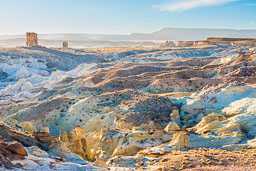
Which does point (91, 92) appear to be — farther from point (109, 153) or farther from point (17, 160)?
point (17, 160)

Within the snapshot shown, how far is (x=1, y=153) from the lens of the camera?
5547 millimetres

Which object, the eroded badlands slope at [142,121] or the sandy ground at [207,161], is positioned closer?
the sandy ground at [207,161]

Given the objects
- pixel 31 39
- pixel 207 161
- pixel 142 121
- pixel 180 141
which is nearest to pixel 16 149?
pixel 207 161

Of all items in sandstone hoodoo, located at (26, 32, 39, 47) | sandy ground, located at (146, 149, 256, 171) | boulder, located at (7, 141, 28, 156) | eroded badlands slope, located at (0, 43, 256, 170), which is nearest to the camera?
boulder, located at (7, 141, 28, 156)

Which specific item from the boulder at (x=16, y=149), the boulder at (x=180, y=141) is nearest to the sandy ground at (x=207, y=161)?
the boulder at (x=180, y=141)

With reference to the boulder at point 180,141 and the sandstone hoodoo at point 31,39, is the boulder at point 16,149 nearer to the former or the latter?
the boulder at point 180,141

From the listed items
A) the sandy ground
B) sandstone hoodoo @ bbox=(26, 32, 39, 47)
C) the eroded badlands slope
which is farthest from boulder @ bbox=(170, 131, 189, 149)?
sandstone hoodoo @ bbox=(26, 32, 39, 47)

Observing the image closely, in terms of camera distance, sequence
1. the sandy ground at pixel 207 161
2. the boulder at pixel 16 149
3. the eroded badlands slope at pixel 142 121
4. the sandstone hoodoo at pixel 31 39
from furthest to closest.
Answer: the sandstone hoodoo at pixel 31 39, the eroded badlands slope at pixel 142 121, the sandy ground at pixel 207 161, the boulder at pixel 16 149

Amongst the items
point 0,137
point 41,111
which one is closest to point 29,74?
point 41,111

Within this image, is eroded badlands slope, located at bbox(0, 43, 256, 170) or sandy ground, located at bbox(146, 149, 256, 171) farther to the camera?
eroded badlands slope, located at bbox(0, 43, 256, 170)

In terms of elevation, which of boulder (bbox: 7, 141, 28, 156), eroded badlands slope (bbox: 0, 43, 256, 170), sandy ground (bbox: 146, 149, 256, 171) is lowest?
Answer: eroded badlands slope (bbox: 0, 43, 256, 170)

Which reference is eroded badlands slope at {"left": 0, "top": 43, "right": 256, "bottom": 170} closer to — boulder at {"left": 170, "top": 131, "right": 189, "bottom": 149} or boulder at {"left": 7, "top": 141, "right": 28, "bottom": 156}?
boulder at {"left": 170, "top": 131, "right": 189, "bottom": 149}

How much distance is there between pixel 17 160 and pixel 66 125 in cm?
870

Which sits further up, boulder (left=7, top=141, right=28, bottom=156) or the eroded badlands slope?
boulder (left=7, top=141, right=28, bottom=156)
